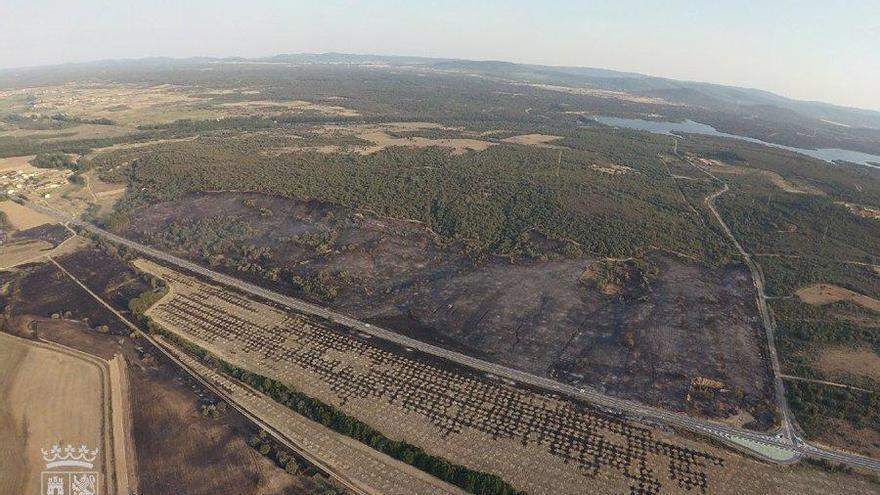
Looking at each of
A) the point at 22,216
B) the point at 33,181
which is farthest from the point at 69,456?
the point at 33,181

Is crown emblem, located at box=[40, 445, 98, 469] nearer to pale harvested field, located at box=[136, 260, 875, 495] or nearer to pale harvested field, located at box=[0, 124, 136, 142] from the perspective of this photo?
pale harvested field, located at box=[136, 260, 875, 495]

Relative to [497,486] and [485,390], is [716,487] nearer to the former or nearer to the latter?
[497,486]

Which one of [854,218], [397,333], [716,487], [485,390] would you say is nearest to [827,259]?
[854,218]

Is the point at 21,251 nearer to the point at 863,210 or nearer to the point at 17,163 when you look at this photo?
the point at 17,163

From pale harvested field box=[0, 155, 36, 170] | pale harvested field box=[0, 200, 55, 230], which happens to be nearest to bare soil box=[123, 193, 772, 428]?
pale harvested field box=[0, 200, 55, 230]

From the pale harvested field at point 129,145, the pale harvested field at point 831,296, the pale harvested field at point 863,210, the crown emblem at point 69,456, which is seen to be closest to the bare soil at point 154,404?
the crown emblem at point 69,456

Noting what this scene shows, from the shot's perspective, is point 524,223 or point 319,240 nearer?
point 319,240
